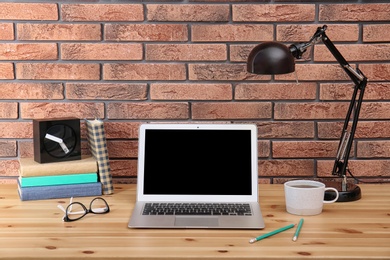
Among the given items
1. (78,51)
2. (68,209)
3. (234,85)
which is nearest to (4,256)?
(68,209)

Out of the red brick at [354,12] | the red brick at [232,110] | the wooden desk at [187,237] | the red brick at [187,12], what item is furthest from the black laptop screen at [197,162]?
the red brick at [354,12]

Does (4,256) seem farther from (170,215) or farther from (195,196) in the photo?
(195,196)

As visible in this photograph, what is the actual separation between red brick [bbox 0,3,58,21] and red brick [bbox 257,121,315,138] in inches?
33.2

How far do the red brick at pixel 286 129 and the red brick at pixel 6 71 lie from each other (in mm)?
908

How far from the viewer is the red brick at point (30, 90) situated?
6.37ft

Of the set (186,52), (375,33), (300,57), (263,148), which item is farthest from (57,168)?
(375,33)

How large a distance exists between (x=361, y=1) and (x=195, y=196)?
0.91m

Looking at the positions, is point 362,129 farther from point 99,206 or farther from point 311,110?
point 99,206

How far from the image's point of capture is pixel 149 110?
1.96 meters

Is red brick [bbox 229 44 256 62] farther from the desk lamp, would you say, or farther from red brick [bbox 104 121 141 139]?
red brick [bbox 104 121 141 139]

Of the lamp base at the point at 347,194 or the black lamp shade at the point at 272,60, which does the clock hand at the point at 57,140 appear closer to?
the black lamp shade at the point at 272,60

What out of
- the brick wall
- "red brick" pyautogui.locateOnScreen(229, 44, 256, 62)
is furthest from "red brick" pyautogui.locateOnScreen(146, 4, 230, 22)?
"red brick" pyautogui.locateOnScreen(229, 44, 256, 62)

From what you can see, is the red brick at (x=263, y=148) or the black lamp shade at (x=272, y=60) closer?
the black lamp shade at (x=272, y=60)

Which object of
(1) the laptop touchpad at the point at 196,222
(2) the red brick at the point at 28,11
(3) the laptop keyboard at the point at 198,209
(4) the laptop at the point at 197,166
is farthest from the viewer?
(2) the red brick at the point at 28,11
